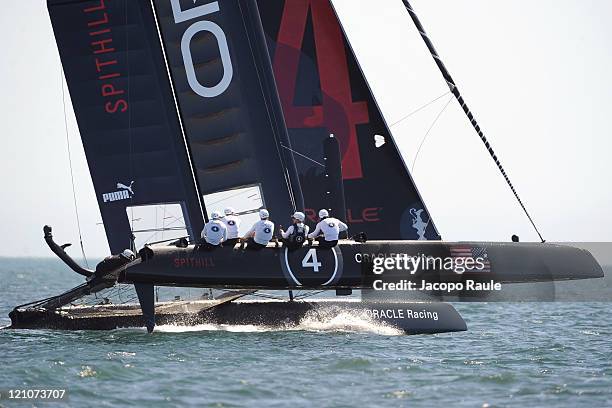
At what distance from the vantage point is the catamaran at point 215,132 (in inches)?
750

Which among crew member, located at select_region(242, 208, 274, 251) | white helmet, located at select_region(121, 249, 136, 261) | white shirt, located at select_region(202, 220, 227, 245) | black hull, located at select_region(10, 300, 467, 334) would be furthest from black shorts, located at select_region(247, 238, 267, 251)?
white helmet, located at select_region(121, 249, 136, 261)

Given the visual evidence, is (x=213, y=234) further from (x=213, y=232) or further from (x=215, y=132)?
(x=215, y=132)

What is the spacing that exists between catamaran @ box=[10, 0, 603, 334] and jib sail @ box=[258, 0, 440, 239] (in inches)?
1.0

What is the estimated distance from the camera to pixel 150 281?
17.1 metres

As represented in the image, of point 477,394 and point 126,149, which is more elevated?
point 126,149

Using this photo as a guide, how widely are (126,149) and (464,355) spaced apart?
791 centimetres

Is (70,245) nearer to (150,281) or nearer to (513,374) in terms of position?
(150,281)

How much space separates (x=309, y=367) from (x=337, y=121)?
7.53 m

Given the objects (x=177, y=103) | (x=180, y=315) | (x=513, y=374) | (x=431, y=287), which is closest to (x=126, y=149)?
(x=177, y=103)

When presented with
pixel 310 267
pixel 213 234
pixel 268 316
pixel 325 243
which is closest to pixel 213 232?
pixel 213 234

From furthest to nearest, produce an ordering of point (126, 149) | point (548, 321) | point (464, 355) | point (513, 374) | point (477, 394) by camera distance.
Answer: point (548, 321)
point (126, 149)
point (464, 355)
point (513, 374)
point (477, 394)

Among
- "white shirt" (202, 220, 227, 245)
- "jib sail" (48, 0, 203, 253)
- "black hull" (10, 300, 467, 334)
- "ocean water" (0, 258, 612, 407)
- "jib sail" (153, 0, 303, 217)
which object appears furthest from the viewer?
"jib sail" (48, 0, 203, 253)

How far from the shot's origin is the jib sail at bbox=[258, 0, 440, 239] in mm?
20266

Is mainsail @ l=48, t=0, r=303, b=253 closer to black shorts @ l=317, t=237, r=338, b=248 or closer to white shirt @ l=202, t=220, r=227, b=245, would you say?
black shorts @ l=317, t=237, r=338, b=248
